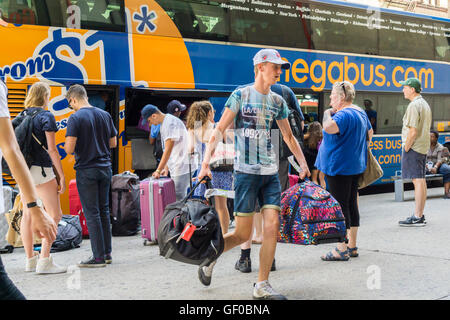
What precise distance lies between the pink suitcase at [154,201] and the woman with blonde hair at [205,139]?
52 cm

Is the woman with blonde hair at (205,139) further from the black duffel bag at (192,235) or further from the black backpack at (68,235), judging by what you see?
the black duffel bag at (192,235)

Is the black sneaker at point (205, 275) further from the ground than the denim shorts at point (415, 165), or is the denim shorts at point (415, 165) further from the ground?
the denim shorts at point (415, 165)

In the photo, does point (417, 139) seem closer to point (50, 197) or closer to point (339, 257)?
point (339, 257)

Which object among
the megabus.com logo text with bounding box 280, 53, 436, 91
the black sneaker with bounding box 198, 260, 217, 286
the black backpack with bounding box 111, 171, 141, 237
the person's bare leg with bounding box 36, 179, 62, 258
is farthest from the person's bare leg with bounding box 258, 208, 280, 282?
the megabus.com logo text with bounding box 280, 53, 436, 91

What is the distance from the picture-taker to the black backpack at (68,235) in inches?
278

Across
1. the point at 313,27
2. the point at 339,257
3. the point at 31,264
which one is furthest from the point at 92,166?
the point at 313,27

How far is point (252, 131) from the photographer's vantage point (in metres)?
4.64

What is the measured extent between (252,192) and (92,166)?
6.44 ft

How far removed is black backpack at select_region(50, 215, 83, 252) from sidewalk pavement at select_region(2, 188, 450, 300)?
0.12m

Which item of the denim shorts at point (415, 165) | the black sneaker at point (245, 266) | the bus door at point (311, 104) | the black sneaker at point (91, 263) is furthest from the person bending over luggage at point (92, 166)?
the bus door at point (311, 104)

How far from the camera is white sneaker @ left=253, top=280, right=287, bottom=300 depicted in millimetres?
4473

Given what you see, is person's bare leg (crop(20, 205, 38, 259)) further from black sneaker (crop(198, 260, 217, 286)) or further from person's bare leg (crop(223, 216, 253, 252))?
person's bare leg (crop(223, 216, 253, 252))
